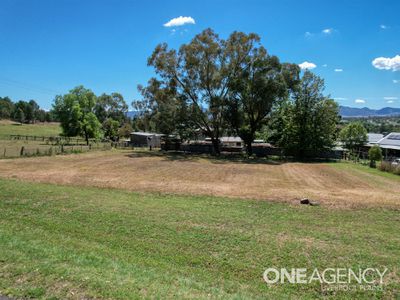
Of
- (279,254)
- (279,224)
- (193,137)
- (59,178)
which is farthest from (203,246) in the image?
(193,137)

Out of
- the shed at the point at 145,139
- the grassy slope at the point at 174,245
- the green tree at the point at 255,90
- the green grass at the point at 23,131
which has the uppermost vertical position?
the green tree at the point at 255,90

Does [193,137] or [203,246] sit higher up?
[193,137]

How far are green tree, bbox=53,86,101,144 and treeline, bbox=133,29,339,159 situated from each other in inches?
855

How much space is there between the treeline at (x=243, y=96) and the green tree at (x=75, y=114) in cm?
2173

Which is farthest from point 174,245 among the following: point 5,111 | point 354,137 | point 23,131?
point 5,111

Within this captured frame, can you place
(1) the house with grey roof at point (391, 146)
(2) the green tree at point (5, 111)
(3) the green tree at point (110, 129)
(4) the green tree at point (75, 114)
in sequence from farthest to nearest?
(2) the green tree at point (5, 111) → (3) the green tree at point (110, 129) → (4) the green tree at point (75, 114) → (1) the house with grey roof at point (391, 146)

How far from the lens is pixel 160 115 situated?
128 feet

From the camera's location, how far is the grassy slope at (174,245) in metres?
4.16

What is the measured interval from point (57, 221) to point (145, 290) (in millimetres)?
4417

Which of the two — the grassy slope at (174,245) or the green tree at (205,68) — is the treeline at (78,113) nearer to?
the green tree at (205,68)

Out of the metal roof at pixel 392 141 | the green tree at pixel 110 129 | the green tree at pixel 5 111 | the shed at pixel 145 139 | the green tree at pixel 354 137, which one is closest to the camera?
the metal roof at pixel 392 141

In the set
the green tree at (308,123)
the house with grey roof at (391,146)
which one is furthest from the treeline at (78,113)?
the house with grey roof at (391,146)

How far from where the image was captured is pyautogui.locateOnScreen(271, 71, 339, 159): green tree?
33.6 m

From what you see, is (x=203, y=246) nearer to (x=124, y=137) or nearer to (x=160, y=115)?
(x=160, y=115)
